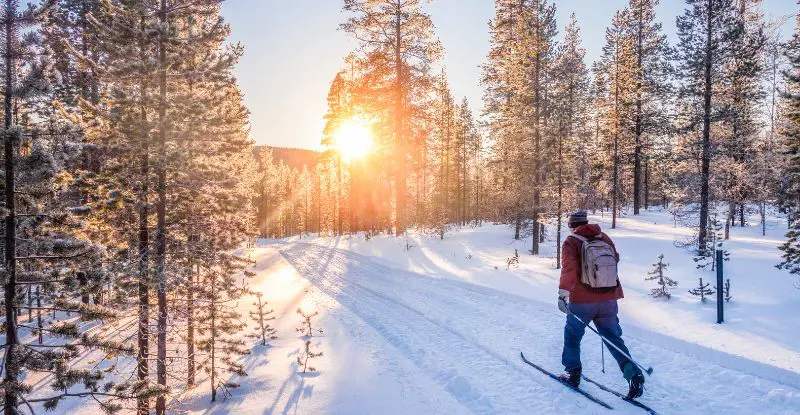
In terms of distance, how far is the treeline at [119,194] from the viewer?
6594 mm

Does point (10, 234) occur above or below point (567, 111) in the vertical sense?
below

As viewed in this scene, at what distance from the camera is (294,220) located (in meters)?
85.8

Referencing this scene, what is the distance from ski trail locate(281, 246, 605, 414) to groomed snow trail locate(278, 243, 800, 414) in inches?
0.5

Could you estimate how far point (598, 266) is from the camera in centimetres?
580

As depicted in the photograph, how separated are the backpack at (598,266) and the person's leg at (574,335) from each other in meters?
0.40

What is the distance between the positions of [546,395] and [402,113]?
21.3 meters

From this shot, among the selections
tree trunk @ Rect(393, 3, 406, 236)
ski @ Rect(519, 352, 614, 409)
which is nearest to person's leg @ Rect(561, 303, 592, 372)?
ski @ Rect(519, 352, 614, 409)

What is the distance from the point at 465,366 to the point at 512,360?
0.82m

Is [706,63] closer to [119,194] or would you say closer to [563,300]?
[563,300]

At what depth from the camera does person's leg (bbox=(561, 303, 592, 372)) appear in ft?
19.5

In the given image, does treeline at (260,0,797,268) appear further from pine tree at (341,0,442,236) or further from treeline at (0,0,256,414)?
treeline at (0,0,256,414)

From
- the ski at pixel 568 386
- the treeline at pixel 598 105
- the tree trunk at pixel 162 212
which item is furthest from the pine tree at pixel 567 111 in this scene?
the tree trunk at pixel 162 212

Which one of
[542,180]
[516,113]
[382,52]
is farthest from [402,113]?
[542,180]

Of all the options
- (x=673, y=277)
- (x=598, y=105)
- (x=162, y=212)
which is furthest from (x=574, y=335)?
(x=598, y=105)
